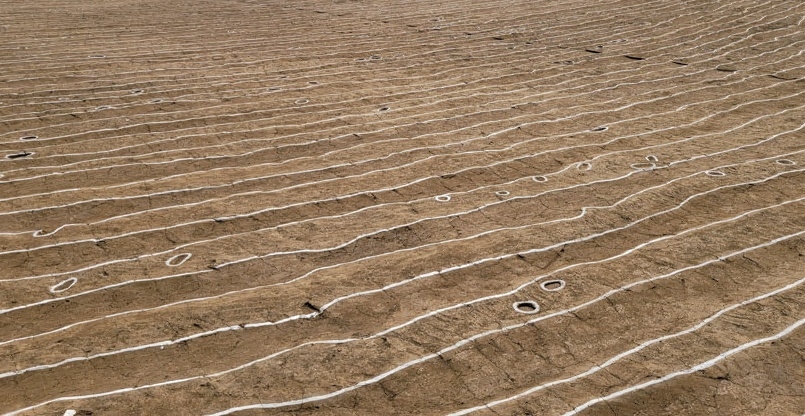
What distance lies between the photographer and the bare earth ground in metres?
3.06

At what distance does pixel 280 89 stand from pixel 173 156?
191cm

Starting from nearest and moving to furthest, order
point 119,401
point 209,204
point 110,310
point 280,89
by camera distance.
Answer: point 119,401
point 110,310
point 209,204
point 280,89

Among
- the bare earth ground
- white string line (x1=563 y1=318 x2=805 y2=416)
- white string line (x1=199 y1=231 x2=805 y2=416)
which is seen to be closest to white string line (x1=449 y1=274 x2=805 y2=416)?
the bare earth ground

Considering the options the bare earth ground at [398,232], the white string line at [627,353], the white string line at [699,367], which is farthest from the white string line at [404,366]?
the white string line at [627,353]

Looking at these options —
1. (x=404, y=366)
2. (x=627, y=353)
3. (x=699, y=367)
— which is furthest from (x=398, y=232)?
(x=699, y=367)

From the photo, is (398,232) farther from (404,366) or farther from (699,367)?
(699,367)

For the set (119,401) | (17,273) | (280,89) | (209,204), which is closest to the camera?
(119,401)

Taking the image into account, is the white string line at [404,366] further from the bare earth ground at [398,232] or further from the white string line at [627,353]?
the white string line at [627,353]

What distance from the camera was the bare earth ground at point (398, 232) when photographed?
3059 mm

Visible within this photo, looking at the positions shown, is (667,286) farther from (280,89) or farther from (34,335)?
(280,89)

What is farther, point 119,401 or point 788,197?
point 788,197

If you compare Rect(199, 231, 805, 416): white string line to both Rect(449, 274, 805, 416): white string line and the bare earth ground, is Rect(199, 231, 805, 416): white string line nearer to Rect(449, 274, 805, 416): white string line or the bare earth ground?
the bare earth ground

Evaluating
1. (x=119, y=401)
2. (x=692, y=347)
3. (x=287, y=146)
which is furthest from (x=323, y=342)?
(x=287, y=146)

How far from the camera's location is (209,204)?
4676mm
